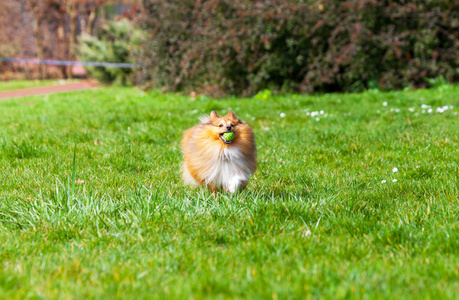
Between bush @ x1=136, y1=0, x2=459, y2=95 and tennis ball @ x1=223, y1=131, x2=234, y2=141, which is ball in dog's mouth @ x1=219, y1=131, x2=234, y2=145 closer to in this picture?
tennis ball @ x1=223, y1=131, x2=234, y2=141

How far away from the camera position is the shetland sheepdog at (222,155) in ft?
10.5

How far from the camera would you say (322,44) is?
1009 centimetres

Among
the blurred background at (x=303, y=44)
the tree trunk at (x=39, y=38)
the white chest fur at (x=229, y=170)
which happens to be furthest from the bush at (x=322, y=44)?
the tree trunk at (x=39, y=38)

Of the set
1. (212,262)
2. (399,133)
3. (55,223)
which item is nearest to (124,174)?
(55,223)

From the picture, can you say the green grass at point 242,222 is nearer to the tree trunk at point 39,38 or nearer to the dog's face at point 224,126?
the dog's face at point 224,126

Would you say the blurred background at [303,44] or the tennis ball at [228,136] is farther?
the blurred background at [303,44]

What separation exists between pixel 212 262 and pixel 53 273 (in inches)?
30.6

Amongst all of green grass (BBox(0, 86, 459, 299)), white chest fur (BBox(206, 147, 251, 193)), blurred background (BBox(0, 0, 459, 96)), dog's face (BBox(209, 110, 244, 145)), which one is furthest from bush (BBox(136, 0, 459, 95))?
white chest fur (BBox(206, 147, 251, 193))

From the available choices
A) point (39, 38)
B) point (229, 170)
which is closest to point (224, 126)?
point (229, 170)

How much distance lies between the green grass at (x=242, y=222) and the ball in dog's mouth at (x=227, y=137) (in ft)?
1.30

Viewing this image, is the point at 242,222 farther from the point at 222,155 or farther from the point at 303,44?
the point at 303,44

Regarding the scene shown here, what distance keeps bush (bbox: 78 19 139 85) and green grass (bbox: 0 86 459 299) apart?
1193cm

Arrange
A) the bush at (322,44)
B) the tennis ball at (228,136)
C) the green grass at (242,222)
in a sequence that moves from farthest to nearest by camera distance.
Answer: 1. the bush at (322,44)
2. the tennis ball at (228,136)
3. the green grass at (242,222)

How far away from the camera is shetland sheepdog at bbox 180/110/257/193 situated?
10.5 feet
